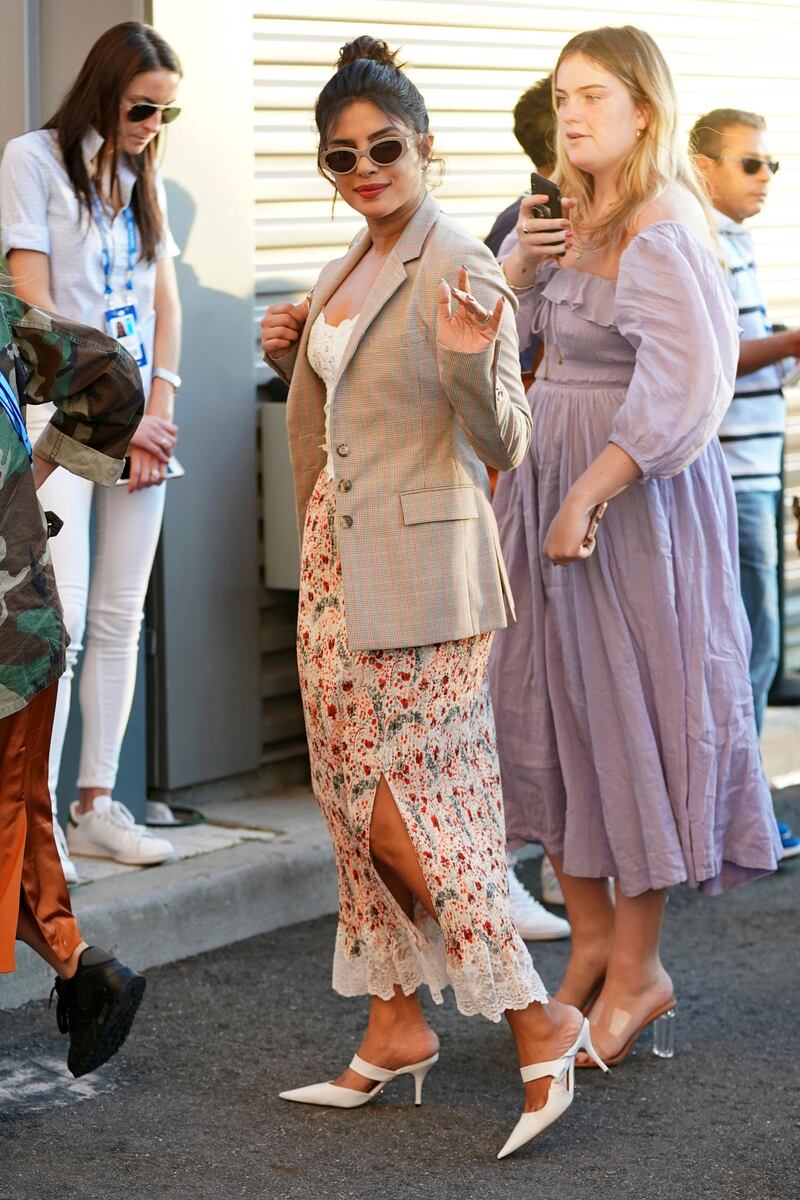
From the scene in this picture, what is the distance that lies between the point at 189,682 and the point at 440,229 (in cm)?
268

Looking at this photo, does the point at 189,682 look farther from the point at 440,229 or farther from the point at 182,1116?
the point at 440,229

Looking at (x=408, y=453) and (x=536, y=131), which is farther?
(x=536, y=131)

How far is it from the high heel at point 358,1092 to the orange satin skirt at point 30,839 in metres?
0.67

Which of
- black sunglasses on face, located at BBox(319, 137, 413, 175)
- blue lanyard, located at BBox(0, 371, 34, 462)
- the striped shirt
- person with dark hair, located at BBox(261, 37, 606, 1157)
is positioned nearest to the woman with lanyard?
person with dark hair, located at BBox(261, 37, 606, 1157)

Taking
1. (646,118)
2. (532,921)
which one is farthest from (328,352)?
(532,921)

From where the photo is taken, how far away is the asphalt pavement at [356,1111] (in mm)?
3732

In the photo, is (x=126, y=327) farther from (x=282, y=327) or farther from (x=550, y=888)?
(x=550, y=888)

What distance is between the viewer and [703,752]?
4.38m

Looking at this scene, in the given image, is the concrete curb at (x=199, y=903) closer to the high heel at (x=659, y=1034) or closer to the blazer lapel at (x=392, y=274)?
the high heel at (x=659, y=1034)

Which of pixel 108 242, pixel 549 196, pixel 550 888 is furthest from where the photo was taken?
pixel 550 888

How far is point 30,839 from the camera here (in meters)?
3.81

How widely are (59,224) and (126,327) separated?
35 cm

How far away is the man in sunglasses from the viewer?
6031 mm

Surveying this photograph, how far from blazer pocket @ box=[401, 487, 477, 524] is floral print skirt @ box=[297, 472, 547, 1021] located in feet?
0.71
